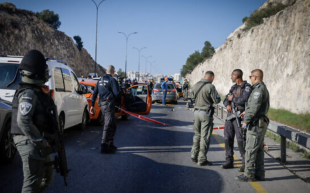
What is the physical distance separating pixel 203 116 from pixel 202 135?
15.4 inches

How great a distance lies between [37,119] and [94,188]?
1917mm

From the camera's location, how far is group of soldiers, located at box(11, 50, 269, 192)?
9.53 feet

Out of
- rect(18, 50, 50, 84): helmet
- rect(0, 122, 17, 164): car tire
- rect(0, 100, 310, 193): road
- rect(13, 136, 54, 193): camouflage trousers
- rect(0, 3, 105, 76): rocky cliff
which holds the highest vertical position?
rect(0, 3, 105, 76): rocky cliff

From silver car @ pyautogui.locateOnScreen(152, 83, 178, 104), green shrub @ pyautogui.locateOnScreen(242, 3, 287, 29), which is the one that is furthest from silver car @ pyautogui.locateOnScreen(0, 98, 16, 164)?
green shrub @ pyautogui.locateOnScreen(242, 3, 287, 29)

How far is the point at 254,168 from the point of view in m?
4.98

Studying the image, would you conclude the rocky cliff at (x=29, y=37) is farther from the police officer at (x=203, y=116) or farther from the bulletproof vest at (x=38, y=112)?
the bulletproof vest at (x=38, y=112)

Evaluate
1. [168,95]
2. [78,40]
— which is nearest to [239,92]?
[168,95]

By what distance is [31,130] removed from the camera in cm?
284

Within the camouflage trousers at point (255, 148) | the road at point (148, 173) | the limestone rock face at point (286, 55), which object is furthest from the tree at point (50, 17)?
the camouflage trousers at point (255, 148)

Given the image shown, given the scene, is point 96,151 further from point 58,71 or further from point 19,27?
point 19,27

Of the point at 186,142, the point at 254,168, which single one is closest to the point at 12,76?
the point at 186,142

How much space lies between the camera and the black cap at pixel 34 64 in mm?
2949

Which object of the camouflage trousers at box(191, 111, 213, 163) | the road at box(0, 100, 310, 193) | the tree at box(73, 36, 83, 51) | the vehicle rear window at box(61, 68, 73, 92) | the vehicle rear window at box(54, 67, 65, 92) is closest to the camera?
the road at box(0, 100, 310, 193)

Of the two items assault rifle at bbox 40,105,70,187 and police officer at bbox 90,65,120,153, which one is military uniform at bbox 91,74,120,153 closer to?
police officer at bbox 90,65,120,153
